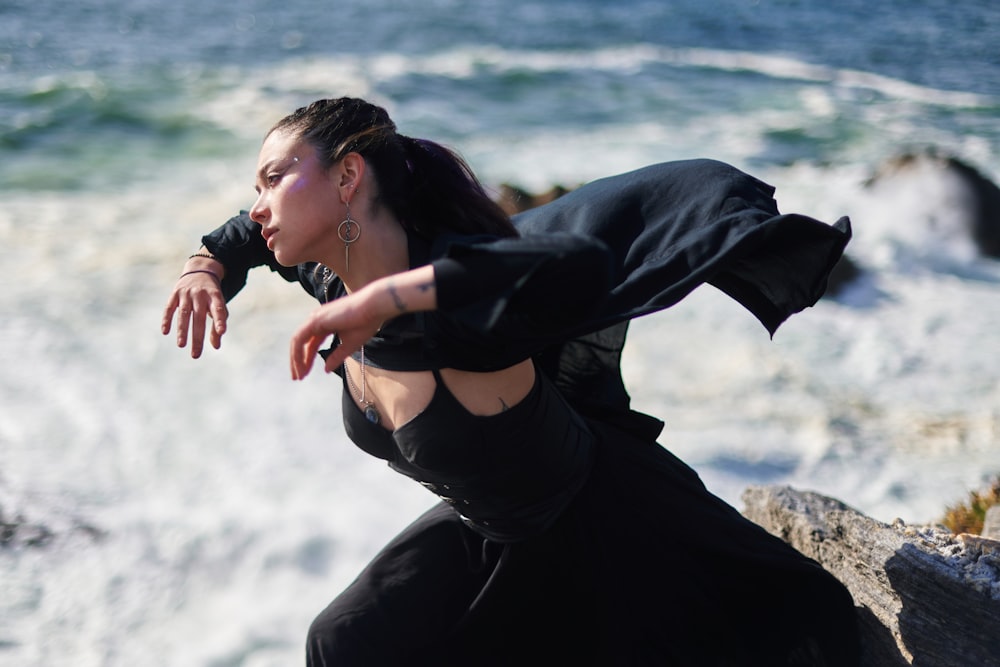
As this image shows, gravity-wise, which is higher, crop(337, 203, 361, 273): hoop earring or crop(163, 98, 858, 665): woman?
crop(337, 203, 361, 273): hoop earring

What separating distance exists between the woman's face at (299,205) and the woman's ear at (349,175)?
0.04ft

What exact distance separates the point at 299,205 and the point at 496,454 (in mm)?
729

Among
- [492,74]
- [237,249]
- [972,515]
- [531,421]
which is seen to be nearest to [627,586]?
[531,421]

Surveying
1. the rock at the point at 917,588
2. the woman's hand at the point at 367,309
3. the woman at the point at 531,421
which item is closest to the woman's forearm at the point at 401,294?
the woman's hand at the point at 367,309

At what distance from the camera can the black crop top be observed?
2.43 meters

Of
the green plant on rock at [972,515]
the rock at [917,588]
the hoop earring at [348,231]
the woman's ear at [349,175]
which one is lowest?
the green plant on rock at [972,515]

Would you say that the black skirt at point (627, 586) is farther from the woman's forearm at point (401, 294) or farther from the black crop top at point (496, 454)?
the woman's forearm at point (401, 294)

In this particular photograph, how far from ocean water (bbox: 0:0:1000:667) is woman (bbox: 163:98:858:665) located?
5.59ft

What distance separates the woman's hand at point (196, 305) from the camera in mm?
2529

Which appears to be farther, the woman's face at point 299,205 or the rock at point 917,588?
the rock at point 917,588

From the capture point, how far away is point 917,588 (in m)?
2.97

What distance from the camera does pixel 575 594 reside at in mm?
2873

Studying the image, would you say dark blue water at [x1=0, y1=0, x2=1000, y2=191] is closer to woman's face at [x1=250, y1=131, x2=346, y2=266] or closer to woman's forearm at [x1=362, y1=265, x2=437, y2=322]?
woman's face at [x1=250, y1=131, x2=346, y2=266]

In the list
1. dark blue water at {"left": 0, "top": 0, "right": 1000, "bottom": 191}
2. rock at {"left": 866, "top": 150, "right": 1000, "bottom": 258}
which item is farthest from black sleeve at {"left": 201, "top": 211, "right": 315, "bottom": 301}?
dark blue water at {"left": 0, "top": 0, "right": 1000, "bottom": 191}
